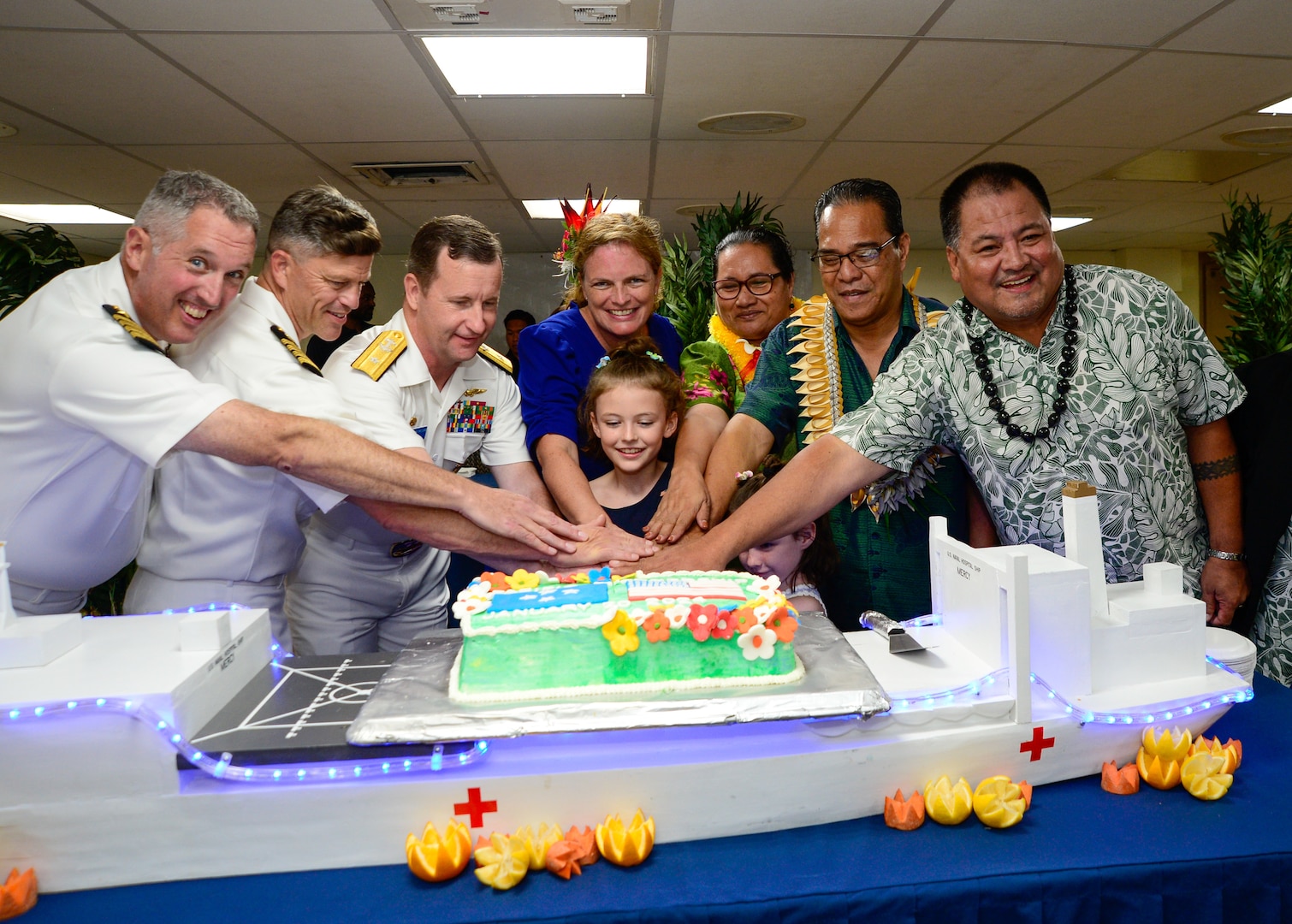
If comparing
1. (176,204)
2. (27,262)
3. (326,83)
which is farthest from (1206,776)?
(326,83)

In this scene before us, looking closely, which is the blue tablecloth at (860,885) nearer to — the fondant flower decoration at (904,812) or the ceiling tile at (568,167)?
the fondant flower decoration at (904,812)

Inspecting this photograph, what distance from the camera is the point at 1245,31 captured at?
4480 mm

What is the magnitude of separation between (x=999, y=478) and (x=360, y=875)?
159 cm

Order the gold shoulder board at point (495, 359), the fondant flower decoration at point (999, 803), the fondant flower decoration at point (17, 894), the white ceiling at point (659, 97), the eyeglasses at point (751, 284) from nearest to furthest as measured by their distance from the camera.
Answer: the fondant flower decoration at point (17, 894)
the fondant flower decoration at point (999, 803)
the gold shoulder board at point (495, 359)
the eyeglasses at point (751, 284)
the white ceiling at point (659, 97)

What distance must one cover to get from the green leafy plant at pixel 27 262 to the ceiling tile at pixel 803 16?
273 cm

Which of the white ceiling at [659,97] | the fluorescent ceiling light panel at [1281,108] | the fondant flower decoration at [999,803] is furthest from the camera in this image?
the fluorescent ceiling light panel at [1281,108]

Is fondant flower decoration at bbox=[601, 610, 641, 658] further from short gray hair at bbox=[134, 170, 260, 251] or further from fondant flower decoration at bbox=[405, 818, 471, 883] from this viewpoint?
short gray hair at bbox=[134, 170, 260, 251]

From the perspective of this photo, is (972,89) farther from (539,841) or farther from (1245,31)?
(539,841)

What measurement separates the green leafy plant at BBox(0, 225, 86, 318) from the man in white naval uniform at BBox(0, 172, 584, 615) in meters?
1.22

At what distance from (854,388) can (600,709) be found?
4.69 feet

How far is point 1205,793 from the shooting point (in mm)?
1490

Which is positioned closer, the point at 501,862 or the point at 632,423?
the point at 501,862

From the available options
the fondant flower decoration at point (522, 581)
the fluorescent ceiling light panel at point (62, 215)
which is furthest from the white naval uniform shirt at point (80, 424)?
the fluorescent ceiling light panel at point (62, 215)

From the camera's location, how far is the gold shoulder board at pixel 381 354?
232 cm
